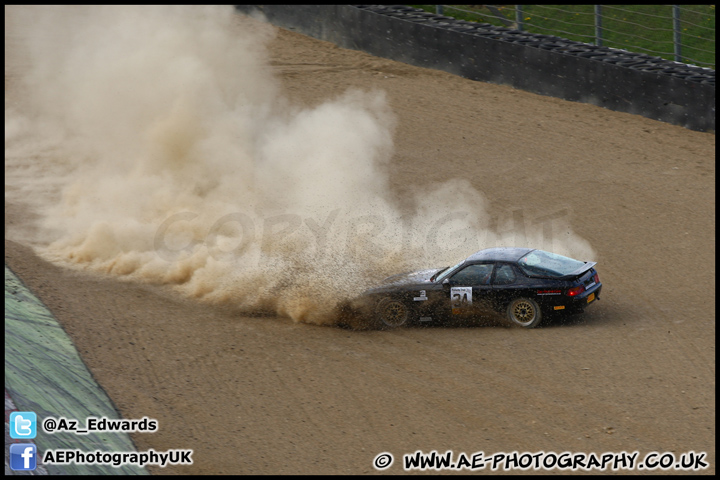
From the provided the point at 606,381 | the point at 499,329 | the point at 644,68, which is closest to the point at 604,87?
the point at 644,68

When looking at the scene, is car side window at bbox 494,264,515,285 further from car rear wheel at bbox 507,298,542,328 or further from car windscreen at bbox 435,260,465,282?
car windscreen at bbox 435,260,465,282

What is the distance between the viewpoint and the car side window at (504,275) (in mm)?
9453

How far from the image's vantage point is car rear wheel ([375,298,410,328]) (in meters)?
9.88

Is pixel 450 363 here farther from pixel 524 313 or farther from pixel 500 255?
pixel 500 255

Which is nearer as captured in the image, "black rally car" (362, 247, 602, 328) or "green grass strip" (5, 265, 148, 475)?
"green grass strip" (5, 265, 148, 475)

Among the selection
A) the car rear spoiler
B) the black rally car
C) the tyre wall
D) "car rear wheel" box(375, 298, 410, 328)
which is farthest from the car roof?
the tyre wall

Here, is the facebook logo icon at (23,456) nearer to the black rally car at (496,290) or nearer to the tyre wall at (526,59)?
the black rally car at (496,290)

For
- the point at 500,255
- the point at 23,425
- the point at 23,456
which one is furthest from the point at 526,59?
the point at 23,456

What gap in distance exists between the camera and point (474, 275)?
9.67m

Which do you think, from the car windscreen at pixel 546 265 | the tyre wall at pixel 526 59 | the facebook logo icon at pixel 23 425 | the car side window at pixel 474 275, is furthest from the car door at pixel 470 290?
the tyre wall at pixel 526 59

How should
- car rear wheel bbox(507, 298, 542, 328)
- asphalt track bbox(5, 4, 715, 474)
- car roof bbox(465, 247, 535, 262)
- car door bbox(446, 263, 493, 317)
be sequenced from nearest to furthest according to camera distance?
asphalt track bbox(5, 4, 715, 474) < car rear wheel bbox(507, 298, 542, 328) < car door bbox(446, 263, 493, 317) < car roof bbox(465, 247, 535, 262)

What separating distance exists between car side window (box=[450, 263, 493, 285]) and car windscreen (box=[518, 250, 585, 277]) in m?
0.43

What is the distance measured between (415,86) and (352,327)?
10260mm

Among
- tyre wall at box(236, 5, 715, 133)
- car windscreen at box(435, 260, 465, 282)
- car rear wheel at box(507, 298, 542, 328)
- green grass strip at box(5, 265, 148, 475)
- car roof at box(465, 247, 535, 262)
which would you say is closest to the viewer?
green grass strip at box(5, 265, 148, 475)
